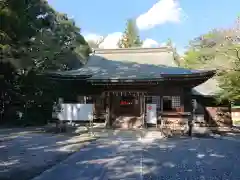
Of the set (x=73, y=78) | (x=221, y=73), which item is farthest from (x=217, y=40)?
(x=73, y=78)

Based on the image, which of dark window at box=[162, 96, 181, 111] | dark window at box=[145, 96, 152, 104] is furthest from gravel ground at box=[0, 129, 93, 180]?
dark window at box=[162, 96, 181, 111]

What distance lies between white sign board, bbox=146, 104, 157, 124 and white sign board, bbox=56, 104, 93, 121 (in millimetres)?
3015

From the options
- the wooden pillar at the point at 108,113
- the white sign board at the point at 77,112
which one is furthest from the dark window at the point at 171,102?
the white sign board at the point at 77,112

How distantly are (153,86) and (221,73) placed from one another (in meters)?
3.63

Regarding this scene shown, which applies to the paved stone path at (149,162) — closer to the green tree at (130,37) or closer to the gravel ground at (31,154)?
the gravel ground at (31,154)

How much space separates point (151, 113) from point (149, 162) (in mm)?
7742

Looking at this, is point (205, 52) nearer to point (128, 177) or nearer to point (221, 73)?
point (221, 73)

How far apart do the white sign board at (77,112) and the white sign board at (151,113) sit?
301cm

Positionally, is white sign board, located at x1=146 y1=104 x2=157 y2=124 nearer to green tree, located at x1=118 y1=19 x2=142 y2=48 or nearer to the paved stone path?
the paved stone path

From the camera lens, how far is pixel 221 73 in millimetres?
15383

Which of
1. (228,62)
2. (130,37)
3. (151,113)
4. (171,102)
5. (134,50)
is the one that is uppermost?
(130,37)

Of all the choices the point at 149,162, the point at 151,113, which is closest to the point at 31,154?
the point at 149,162

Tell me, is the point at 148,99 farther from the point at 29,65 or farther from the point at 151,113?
the point at 29,65

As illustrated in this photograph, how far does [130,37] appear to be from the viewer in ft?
168
